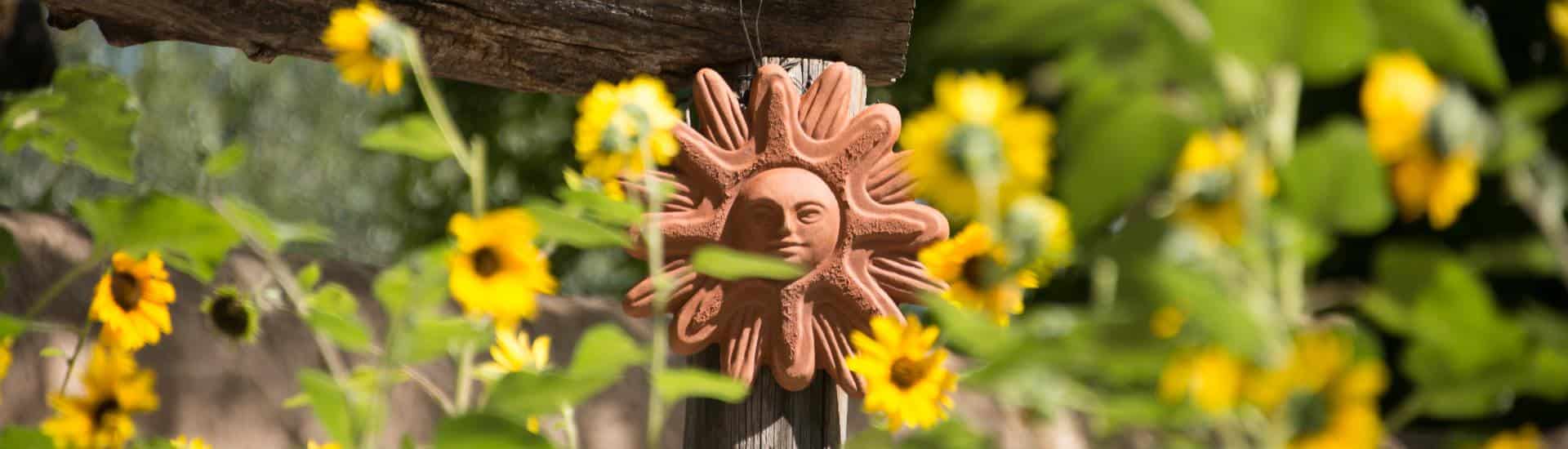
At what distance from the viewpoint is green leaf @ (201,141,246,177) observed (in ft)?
2.09

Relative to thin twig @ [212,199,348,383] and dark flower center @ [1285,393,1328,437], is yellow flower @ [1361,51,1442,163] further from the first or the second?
thin twig @ [212,199,348,383]

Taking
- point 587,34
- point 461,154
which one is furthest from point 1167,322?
point 587,34

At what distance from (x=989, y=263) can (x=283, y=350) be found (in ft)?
7.21

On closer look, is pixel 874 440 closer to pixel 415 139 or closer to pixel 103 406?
pixel 415 139

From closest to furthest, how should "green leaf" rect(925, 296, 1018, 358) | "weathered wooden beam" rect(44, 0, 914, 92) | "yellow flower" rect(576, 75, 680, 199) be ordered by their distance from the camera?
"green leaf" rect(925, 296, 1018, 358)
"yellow flower" rect(576, 75, 680, 199)
"weathered wooden beam" rect(44, 0, 914, 92)

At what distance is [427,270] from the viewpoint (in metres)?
0.60

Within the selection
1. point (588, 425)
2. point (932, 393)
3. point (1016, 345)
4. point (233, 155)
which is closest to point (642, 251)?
point (932, 393)

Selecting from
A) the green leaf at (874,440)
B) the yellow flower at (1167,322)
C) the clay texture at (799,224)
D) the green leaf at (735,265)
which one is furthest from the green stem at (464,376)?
the clay texture at (799,224)

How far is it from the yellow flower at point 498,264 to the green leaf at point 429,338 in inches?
0.6

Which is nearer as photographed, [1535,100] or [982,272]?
[1535,100]

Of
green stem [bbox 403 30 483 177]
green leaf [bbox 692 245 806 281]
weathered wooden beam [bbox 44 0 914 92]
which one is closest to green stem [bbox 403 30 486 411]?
green stem [bbox 403 30 483 177]

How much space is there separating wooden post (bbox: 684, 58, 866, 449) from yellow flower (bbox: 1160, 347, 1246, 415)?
4.05 feet

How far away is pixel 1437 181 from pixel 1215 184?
2.6 inches

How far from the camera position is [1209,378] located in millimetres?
393
